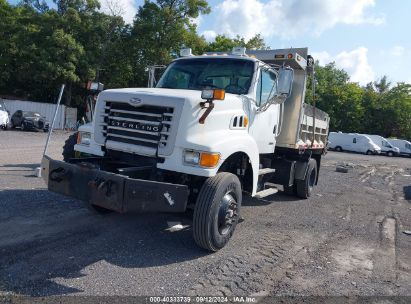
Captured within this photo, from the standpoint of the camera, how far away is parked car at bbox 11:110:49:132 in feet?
86.1

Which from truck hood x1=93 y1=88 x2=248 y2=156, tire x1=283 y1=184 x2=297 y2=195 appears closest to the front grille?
truck hood x1=93 y1=88 x2=248 y2=156

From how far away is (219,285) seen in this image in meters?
4.12

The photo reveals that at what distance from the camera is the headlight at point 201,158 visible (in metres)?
4.65

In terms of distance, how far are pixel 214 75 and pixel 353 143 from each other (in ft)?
125

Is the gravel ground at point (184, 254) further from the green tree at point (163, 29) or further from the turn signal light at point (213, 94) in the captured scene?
the green tree at point (163, 29)

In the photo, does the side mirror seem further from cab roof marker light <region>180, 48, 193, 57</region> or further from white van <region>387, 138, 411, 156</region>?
white van <region>387, 138, 411, 156</region>

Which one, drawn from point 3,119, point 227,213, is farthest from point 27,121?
point 227,213

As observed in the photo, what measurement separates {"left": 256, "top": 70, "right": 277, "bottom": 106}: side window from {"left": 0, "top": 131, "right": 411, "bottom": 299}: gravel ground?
6.84ft

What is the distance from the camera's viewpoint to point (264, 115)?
6.52m

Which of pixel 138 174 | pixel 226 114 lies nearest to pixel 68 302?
pixel 138 174

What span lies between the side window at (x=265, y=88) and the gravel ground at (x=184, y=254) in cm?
209

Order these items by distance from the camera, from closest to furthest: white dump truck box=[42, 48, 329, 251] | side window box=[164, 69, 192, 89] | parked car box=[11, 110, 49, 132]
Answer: white dump truck box=[42, 48, 329, 251] < side window box=[164, 69, 192, 89] < parked car box=[11, 110, 49, 132]

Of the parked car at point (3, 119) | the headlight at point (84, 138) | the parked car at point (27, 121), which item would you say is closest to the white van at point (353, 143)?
the parked car at point (27, 121)

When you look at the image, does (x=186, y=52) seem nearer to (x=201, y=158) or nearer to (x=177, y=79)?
(x=177, y=79)
